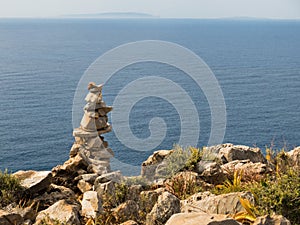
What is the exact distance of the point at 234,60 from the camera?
14888 centimetres

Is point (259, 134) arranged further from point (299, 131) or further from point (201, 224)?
point (201, 224)

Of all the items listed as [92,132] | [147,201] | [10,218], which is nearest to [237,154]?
[92,132]

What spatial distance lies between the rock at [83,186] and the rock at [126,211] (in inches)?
118

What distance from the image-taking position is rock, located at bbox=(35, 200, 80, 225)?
1007 cm

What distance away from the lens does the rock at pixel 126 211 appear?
1063cm

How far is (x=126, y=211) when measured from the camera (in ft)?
35.3

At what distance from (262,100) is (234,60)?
54758 millimetres

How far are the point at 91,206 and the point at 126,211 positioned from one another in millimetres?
895

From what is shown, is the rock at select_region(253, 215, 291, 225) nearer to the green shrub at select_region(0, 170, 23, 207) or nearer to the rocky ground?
the rocky ground

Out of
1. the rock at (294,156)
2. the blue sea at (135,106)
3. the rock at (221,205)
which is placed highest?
the rock at (221,205)

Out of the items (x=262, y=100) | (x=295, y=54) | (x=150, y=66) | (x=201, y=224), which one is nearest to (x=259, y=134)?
(x=262, y=100)

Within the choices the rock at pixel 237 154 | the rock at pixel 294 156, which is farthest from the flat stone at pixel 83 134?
the rock at pixel 294 156

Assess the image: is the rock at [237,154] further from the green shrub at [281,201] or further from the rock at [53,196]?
the green shrub at [281,201]

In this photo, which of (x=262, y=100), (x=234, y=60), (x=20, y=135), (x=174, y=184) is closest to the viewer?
(x=174, y=184)
